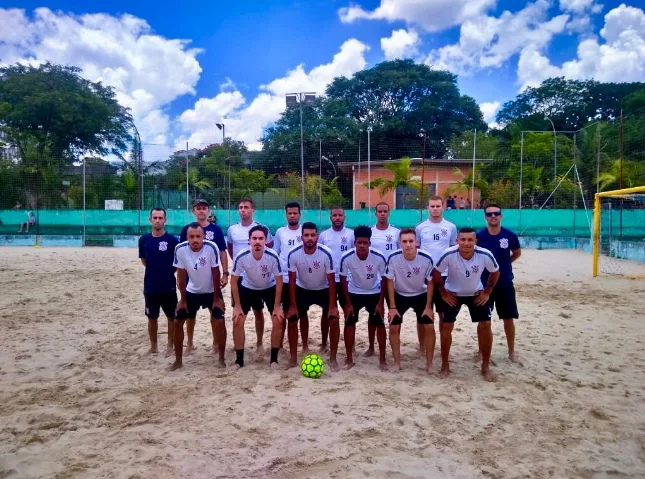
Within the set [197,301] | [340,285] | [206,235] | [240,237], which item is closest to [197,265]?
[197,301]

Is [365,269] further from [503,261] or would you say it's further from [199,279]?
[199,279]

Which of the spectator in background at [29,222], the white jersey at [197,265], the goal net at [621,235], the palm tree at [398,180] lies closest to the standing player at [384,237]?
the white jersey at [197,265]

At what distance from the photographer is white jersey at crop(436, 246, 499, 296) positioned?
16.0 ft

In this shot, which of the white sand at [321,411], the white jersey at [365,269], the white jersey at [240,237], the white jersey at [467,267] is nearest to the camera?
the white sand at [321,411]

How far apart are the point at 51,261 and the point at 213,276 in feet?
36.1

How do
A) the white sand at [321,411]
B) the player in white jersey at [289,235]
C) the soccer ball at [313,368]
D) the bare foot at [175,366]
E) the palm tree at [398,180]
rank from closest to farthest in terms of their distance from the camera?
the white sand at [321,411] < the soccer ball at [313,368] < the bare foot at [175,366] < the player in white jersey at [289,235] < the palm tree at [398,180]

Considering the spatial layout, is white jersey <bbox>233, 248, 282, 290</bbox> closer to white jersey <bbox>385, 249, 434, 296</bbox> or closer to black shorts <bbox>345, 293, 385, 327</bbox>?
black shorts <bbox>345, 293, 385, 327</bbox>

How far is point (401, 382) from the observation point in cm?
468

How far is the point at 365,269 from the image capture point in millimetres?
5246

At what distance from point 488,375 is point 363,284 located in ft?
4.90

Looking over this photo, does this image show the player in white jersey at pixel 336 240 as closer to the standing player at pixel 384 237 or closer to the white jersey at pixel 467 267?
the standing player at pixel 384 237

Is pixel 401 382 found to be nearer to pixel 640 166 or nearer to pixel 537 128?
pixel 640 166

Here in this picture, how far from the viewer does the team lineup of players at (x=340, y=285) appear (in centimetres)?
491

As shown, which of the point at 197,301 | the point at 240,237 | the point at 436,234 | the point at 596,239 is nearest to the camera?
the point at 197,301
